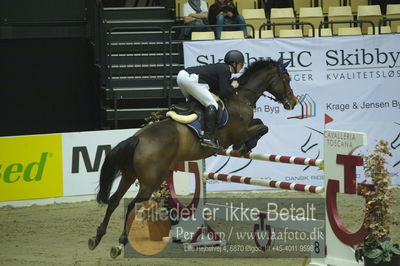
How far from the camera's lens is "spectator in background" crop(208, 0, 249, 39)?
46.2 ft

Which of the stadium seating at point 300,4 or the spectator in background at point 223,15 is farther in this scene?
the stadium seating at point 300,4

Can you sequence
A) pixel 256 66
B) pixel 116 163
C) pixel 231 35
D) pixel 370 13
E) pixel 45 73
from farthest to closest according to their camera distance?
1. pixel 45 73
2. pixel 370 13
3. pixel 231 35
4. pixel 256 66
5. pixel 116 163

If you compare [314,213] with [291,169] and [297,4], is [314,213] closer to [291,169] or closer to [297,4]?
[291,169]

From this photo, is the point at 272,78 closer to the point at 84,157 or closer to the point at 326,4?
the point at 84,157

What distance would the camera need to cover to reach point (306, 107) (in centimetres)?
1359

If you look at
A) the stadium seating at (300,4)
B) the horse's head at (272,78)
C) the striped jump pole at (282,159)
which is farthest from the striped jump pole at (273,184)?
the stadium seating at (300,4)

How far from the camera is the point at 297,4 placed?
1620cm

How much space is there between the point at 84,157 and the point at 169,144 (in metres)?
4.24

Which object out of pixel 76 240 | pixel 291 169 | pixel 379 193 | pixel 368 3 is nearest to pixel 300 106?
pixel 291 169

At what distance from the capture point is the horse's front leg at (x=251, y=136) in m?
9.66

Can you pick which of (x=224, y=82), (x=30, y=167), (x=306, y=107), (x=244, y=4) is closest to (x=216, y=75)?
(x=224, y=82)

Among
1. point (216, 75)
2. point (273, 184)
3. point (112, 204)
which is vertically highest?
point (216, 75)

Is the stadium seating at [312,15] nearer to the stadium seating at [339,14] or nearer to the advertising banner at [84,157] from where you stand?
the stadium seating at [339,14]

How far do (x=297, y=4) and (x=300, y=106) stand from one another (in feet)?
11.2
